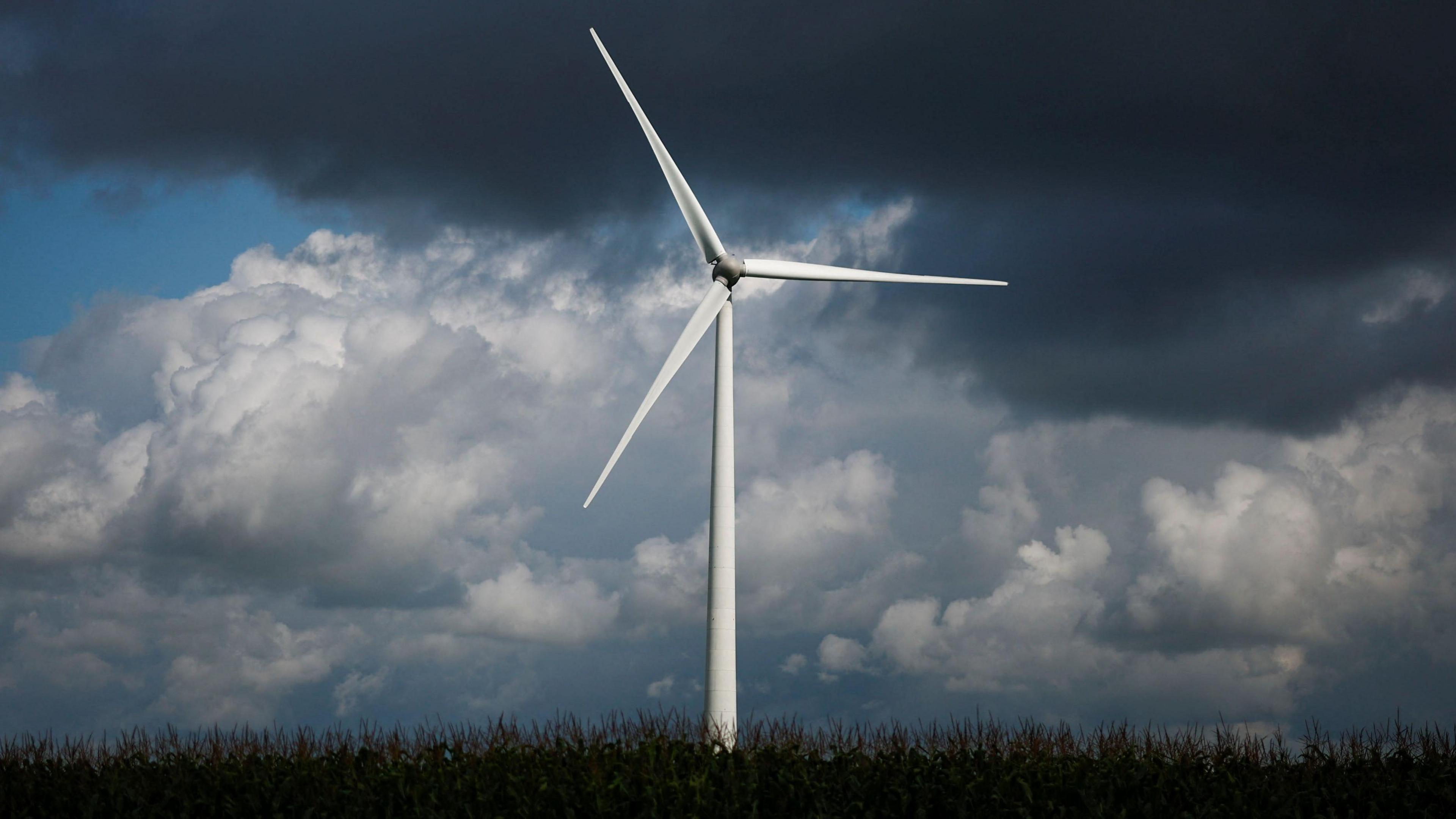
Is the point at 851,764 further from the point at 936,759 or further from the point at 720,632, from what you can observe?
the point at 720,632

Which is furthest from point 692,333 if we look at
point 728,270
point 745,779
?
point 745,779

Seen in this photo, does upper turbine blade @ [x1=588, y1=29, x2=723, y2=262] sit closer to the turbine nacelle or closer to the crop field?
the turbine nacelle

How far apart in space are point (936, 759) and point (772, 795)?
4.89m

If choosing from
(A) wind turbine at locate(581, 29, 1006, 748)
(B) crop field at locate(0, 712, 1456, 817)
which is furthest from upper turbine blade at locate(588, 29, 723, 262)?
(B) crop field at locate(0, 712, 1456, 817)

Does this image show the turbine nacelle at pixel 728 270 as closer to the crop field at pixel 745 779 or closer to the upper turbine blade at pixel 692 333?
the upper turbine blade at pixel 692 333

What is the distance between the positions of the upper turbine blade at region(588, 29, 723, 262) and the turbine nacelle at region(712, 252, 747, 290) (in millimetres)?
626

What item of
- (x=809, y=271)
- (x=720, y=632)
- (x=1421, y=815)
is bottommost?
(x=1421, y=815)

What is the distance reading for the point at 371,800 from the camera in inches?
1170

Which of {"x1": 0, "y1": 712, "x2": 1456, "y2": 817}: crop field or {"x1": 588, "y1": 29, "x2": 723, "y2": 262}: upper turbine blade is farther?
{"x1": 588, "y1": 29, "x2": 723, "y2": 262}: upper turbine blade

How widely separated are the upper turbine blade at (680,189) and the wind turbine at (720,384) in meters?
0.03

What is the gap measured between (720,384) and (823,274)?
835cm

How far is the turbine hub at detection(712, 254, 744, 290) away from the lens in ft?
153

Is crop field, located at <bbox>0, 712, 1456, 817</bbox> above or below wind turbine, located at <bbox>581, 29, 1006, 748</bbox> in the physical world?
below


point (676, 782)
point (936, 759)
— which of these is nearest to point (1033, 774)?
point (936, 759)
